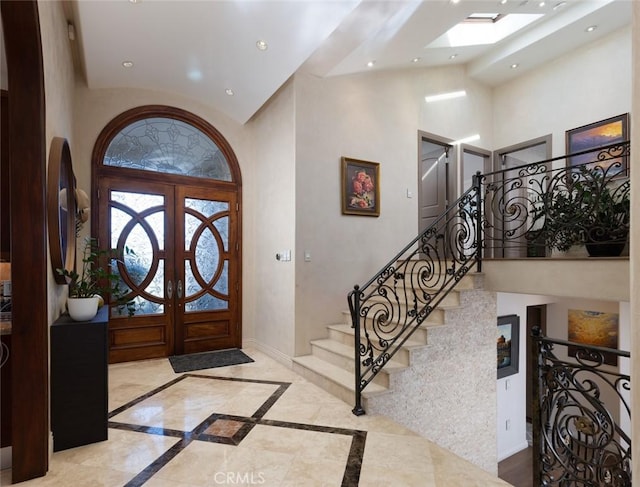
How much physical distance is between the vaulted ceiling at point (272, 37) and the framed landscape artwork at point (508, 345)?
14.1 feet

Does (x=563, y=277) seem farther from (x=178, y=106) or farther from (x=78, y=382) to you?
(x=178, y=106)

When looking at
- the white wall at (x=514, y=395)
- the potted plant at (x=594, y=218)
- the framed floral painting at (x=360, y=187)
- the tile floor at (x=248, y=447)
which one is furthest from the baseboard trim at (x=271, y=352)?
the white wall at (x=514, y=395)

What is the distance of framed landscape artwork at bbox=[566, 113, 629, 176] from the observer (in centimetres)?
481

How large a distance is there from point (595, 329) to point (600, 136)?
3.21 meters

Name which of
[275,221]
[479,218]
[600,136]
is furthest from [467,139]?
[275,221]

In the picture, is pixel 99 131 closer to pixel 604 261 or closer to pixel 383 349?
pixel 383 349

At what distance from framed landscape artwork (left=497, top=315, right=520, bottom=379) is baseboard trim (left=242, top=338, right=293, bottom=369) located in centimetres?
355

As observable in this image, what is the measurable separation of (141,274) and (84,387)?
2.38 meters

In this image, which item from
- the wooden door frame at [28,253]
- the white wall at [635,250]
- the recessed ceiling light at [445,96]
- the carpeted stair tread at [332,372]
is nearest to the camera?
the white wall at [635,250]

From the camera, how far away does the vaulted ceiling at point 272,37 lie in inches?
126

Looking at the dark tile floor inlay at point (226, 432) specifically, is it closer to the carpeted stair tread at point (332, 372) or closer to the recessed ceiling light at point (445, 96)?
the carpeted stair tread at point (332, 372)

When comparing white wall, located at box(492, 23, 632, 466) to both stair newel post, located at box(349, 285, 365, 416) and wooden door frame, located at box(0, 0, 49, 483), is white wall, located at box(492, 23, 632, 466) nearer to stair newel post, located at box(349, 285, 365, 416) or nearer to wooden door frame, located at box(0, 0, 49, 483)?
stair newel post, located at box(349, 285, 365, 416)

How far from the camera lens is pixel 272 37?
3486 millimetres

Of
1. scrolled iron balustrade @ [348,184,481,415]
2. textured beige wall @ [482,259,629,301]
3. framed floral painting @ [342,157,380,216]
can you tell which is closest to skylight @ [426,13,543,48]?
framed floral painting @ [342,157,380,216]
